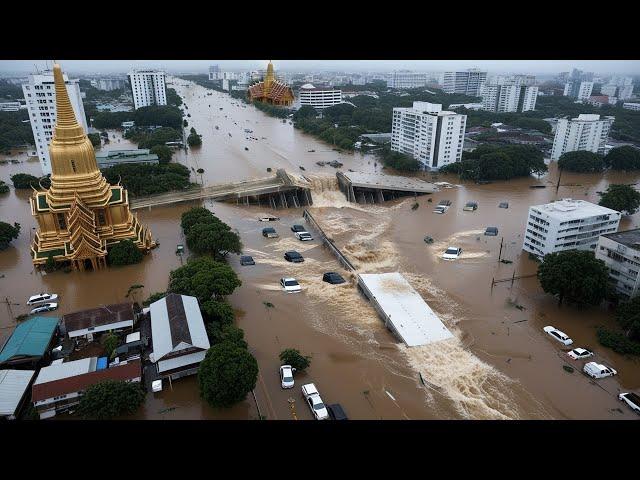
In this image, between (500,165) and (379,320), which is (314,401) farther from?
(500,165)

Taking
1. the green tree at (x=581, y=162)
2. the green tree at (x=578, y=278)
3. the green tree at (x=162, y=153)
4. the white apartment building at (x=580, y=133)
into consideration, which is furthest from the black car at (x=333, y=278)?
the white apartment building at (x=580, y=133)

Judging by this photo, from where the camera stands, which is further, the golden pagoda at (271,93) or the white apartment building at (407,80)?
the white apartment building at (407,80)

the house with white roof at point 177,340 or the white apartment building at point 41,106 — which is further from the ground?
the white apartment building at point 41,106

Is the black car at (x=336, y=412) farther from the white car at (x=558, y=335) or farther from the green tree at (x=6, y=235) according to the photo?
the green tree at (x=6, y=235)

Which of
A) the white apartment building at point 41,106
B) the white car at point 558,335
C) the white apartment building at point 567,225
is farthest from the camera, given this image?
the white apartment building at point 41,106

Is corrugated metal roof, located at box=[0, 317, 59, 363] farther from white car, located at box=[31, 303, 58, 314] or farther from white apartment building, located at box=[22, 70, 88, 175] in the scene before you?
white apartment building, located at box=[22, 70, 88, 175]

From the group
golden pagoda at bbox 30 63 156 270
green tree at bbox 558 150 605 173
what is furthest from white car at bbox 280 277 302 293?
green tree at bbox 558 150 605 173

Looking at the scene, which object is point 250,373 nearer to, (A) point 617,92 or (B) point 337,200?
(B) point 337,200
